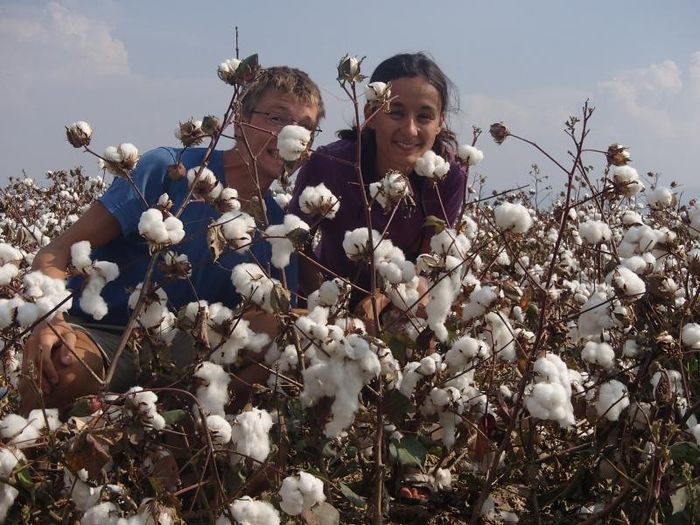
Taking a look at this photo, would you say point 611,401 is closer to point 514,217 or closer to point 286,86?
point 514,217

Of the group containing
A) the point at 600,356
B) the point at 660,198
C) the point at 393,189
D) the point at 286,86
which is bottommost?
the point at 600,356

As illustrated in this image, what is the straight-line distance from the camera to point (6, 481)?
143 cm

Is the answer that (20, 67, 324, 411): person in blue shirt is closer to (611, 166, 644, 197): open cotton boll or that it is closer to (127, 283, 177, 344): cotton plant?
(127, 283, 177, 344): cotton plant

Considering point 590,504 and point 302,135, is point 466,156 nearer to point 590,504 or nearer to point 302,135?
point 302,135

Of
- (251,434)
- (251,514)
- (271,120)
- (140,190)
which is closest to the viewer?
(251,514)

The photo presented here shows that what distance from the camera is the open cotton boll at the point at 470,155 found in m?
2.17


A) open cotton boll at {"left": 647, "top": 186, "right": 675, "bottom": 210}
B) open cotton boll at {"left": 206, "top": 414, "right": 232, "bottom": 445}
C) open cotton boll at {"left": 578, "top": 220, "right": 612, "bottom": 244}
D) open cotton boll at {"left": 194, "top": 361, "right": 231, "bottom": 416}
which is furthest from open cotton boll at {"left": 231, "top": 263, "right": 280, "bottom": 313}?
open cotton boll at {"left": 647, "top": 186, "right": 675, "bottom": 210}

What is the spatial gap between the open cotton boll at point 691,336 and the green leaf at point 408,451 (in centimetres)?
68

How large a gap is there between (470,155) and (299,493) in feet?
4.02

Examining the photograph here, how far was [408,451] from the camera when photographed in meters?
1.76

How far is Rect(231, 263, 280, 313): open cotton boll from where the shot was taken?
165 cm

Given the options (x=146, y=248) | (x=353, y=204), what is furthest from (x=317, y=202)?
(x=353, y=204)

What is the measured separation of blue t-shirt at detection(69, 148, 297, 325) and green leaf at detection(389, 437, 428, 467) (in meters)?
0.93

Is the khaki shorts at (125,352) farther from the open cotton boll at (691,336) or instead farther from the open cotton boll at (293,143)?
the open cotton boll at (691,336)
